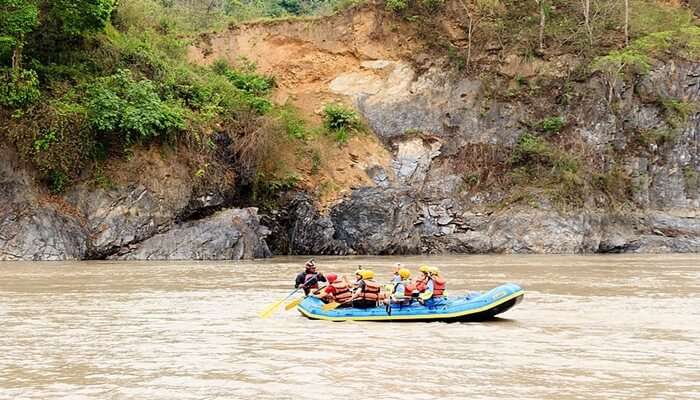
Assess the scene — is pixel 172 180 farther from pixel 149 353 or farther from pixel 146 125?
pixel 149 353

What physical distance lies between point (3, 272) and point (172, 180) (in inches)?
311

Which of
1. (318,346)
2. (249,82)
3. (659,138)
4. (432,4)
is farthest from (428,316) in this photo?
(432,4)

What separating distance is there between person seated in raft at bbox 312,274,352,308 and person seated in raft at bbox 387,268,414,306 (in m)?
0.78

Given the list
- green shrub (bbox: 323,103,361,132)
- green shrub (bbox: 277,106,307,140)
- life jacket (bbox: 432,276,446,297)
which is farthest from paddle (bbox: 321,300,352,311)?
green shrub (bbox: 323,103,361,132)

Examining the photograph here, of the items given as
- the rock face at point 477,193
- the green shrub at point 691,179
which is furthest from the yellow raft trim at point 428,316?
the green shrub at point 691,179

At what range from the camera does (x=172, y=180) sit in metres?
26.4

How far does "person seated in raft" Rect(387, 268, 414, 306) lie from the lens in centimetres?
1263

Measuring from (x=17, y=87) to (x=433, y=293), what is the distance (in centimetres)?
1677

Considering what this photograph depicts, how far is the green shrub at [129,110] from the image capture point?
24938 mm

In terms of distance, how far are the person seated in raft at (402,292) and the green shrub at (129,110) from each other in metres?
14.8

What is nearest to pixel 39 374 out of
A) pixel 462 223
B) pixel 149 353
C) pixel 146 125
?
pixel 149 353

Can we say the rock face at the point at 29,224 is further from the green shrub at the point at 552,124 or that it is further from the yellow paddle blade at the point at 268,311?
the green shrub at the point at 552,124

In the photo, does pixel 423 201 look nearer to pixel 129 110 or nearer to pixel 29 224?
pixel 129 110

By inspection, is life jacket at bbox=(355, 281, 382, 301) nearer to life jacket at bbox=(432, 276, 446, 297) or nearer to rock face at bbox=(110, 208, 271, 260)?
life jacket at bbox=(432, 276, 446, 297)
